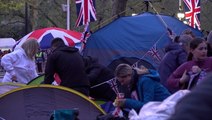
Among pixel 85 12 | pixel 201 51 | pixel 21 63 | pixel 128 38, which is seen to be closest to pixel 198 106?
pixel 201 51

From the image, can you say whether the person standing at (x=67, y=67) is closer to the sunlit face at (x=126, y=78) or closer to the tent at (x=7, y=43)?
the sunlit face at (x=126, y=78)

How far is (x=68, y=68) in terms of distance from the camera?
24.3 feet

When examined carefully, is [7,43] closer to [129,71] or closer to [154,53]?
[154,53]

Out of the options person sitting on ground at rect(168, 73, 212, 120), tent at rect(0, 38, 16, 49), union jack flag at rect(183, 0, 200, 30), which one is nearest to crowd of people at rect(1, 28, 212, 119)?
person sitting on ground at rect(168, 73, 212, 120)

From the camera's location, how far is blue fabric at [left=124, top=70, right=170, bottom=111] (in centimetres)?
552

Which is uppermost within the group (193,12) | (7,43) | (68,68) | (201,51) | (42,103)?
(201,51)

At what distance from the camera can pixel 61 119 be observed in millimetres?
5816

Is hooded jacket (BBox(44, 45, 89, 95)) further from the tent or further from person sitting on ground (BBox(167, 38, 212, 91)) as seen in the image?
the tent

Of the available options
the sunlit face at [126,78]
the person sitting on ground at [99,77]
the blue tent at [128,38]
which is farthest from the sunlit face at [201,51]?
the blue tent at [128,38]

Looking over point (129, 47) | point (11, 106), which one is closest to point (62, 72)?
point (11, 106)

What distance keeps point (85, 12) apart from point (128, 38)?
155 inches

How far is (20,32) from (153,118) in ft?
166

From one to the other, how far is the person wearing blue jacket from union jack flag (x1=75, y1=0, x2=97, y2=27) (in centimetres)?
955

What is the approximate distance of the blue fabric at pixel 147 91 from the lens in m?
5.52
